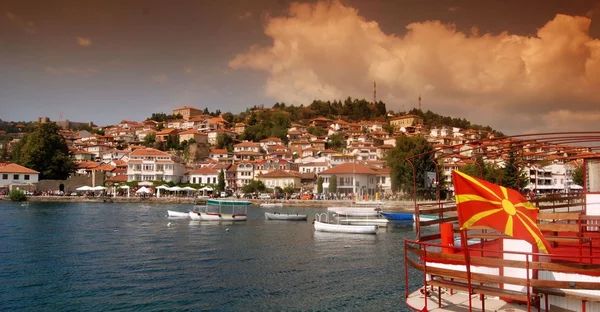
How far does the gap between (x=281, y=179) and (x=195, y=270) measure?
6072cm

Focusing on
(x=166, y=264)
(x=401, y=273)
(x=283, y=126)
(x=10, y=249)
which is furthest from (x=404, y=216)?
(x=283, y=126)

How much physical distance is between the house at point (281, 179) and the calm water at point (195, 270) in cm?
4534

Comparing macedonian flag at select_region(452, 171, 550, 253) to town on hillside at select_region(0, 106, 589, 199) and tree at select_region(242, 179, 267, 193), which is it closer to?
town on hillside at select_region(0, 106, 589, 199)

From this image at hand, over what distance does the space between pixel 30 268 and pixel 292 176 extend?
6095cm

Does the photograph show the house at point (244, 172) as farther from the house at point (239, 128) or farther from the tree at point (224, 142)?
the house at point (239, 128)

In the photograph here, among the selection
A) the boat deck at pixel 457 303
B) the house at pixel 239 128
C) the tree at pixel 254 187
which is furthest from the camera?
the house at pixel 239 128

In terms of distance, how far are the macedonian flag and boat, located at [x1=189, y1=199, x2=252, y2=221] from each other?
3813 cm

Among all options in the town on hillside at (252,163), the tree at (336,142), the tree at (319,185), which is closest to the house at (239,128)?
A: the town on hillside at (252,163)

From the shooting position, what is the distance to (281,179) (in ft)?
264

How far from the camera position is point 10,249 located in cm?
2458

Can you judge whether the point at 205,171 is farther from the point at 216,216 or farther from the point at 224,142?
the point at 216,216

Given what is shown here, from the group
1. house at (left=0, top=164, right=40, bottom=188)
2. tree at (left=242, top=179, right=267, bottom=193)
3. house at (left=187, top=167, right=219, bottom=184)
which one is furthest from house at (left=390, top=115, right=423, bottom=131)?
house at (left=0, top=164, right=40, bottom=188)

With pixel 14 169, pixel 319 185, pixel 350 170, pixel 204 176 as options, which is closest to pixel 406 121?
pixel 350 170

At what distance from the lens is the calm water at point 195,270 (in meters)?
15.0
